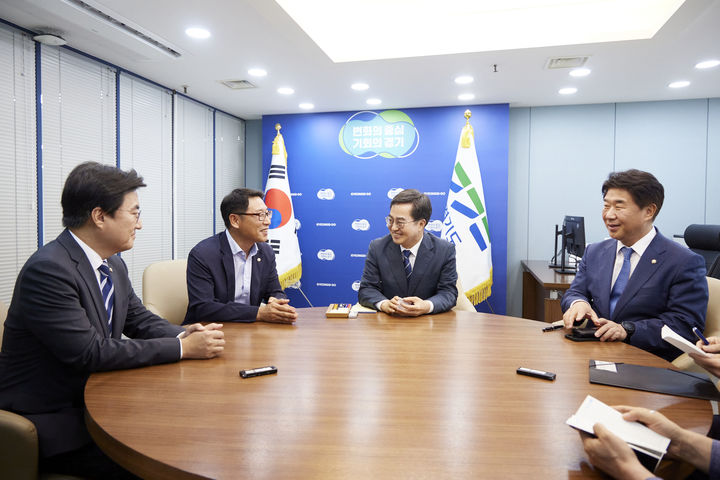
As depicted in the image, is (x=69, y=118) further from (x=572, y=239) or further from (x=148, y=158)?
(x=572, y=239)

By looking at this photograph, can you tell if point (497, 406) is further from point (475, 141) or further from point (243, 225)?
point (475, 141)

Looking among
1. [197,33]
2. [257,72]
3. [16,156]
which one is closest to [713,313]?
[197,33]

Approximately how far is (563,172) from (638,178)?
11.9 feet

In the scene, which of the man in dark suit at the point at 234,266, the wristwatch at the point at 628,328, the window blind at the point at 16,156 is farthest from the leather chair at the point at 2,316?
the wristwatch at the point at 628,328

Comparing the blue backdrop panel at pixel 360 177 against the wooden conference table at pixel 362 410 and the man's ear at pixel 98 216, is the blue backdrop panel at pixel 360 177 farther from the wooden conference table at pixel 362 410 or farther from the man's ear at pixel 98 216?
the man's ear at pixel 98 216

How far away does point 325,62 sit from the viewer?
12.8ft

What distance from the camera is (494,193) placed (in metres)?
5.38

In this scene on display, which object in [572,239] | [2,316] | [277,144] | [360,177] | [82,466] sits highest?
[277,144]

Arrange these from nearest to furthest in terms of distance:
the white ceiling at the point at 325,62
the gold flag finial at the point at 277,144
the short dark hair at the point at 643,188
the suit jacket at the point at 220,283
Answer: the short dark hair at the point at 643,188, the suit jacket at the point at 220,283, the white ceiling at the point at 325,62, the gold flag finial at the point at 277,144

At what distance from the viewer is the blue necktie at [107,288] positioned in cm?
160

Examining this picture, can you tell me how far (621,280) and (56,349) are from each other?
2411 mm

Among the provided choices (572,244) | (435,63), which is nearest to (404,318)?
(435,63)

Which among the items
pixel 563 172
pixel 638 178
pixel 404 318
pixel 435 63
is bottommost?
pixel 404 318

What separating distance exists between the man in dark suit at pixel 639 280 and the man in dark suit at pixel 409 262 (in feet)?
2.45
